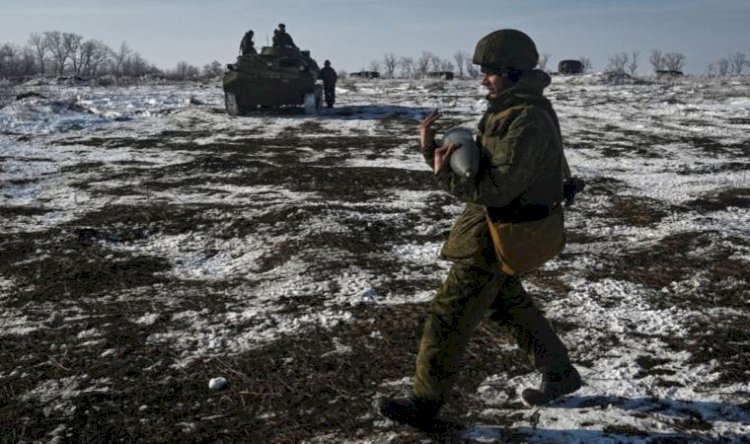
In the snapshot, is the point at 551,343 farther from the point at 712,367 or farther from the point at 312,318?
the point at 312,318

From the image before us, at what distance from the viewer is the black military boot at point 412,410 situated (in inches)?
107

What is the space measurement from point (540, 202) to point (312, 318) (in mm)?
1955

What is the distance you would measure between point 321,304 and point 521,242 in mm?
2060

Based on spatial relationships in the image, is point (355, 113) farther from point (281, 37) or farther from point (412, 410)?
point (412, 410)

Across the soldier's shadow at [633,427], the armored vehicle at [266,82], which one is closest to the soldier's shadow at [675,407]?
the soldier's shadow at [633,427]

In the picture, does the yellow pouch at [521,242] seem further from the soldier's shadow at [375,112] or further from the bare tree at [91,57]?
the bare tree at [91,57]

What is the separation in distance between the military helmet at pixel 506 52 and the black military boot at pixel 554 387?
4.56 ft

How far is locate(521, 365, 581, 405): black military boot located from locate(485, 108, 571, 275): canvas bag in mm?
622

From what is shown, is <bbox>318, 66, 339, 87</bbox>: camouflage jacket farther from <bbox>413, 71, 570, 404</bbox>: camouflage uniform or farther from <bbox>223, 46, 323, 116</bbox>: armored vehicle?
<bbox>413, 71, 570, 404</bbox>: camouflage uniform

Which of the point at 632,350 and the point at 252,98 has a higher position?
the point at 252,98

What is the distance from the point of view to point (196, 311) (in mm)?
4203

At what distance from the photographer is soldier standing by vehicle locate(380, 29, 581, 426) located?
2400mm

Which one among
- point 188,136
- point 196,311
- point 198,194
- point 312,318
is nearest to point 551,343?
point 312,318

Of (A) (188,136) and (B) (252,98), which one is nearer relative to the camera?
(A) (188,136)
